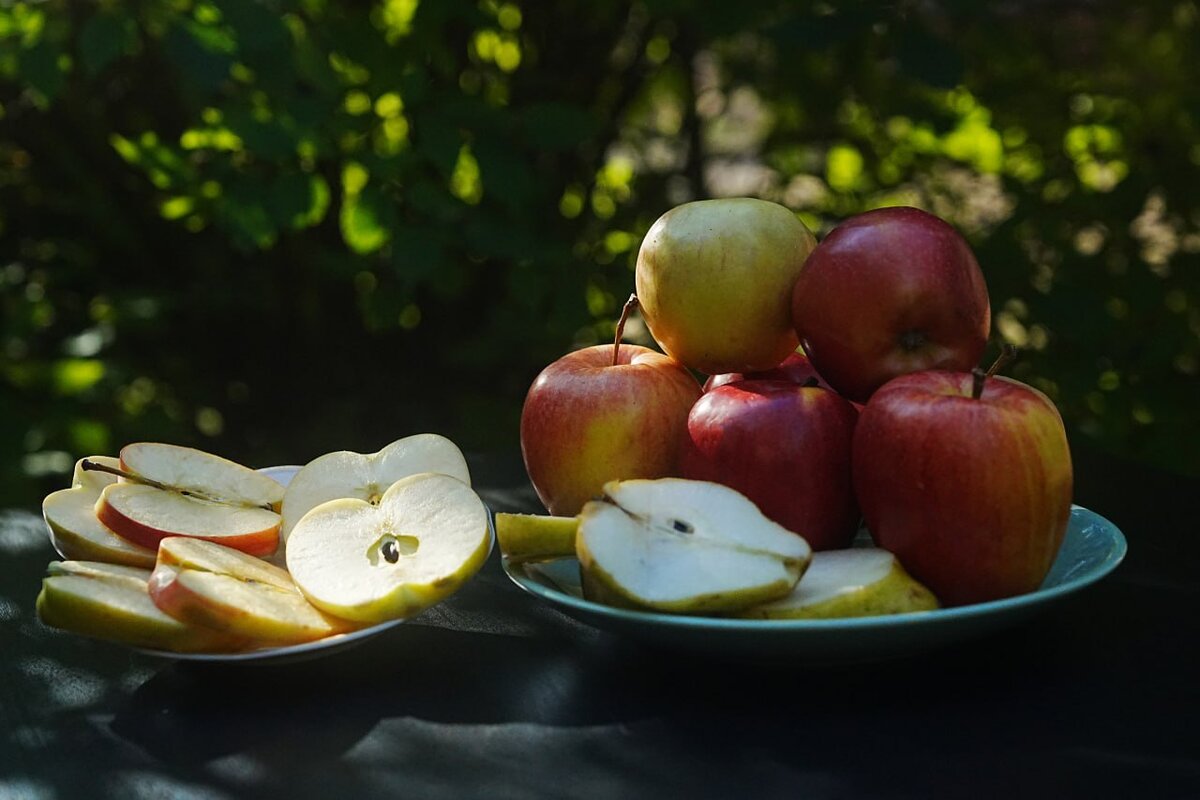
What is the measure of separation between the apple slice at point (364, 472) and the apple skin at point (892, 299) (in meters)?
0.32

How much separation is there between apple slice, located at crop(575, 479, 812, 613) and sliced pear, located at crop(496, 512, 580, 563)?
36mm

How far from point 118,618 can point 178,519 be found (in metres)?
0.15

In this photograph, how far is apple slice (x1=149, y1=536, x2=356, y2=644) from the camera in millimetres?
759

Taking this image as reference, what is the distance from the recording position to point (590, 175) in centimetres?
268

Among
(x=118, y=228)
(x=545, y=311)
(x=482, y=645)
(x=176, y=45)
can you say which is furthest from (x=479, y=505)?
(x=118, y=228)

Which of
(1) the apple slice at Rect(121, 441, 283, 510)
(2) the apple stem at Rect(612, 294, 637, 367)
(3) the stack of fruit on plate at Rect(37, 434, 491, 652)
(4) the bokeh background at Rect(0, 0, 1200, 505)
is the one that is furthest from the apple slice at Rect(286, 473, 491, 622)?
(4) the bokeh background at Rect(0, 0, 1200, 505)

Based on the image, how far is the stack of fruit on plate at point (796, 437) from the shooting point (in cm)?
82

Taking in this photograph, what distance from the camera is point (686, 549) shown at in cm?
82

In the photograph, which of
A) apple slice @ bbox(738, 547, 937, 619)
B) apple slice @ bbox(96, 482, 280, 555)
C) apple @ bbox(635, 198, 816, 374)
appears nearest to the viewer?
apple slice @ bbox(738, 547, 937, 619)

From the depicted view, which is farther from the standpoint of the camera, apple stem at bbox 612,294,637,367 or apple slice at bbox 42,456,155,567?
apple stem at bbox 612,294,637,367

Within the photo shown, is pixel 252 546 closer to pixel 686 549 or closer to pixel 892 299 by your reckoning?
pixel 686 549

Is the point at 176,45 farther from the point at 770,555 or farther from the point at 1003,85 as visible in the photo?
the point at 1003,85

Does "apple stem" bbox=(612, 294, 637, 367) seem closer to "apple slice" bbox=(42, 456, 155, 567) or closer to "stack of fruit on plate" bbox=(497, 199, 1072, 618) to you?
"stack of fruit on plate" bbox=(497, 199, 1072, 618)

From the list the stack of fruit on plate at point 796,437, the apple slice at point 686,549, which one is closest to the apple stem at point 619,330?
the stack of fruit on plate at point 796,437
